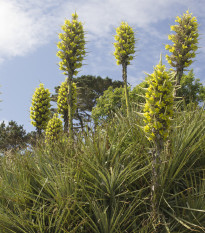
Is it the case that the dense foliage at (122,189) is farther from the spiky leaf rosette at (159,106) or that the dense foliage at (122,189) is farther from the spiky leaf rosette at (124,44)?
the spiky leaf rosette at (124,44)

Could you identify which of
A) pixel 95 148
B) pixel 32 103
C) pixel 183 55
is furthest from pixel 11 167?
pixel 32 103

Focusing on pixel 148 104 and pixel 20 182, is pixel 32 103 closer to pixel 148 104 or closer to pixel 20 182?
pixel 20 182

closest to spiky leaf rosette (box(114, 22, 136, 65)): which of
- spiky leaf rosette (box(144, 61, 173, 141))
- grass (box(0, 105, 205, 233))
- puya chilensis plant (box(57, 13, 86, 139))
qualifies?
puya chilensis plant (box(57, 13, 86, 139))

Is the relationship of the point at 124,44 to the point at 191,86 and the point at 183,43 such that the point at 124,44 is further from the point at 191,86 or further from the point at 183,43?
the point at 191,86

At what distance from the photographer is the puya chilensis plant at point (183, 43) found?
378 inches

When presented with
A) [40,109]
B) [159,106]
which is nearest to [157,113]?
[159,106]

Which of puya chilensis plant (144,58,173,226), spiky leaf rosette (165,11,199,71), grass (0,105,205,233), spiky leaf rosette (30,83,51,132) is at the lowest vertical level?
grass (0,105,205,233)

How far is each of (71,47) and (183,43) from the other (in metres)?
4.15

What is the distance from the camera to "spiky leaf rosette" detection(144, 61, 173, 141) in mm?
3582

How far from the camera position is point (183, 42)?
32.0 ft

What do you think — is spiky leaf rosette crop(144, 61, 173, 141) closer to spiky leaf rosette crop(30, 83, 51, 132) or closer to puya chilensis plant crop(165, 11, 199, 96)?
puya chilensis plant crop(165, 11, 199, 96)

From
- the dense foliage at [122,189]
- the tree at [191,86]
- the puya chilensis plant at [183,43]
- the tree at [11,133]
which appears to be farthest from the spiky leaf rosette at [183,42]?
the tree at [11,133]

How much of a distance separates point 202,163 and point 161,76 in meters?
1.96

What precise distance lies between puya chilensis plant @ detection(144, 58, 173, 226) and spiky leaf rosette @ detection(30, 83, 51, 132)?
10602mm
